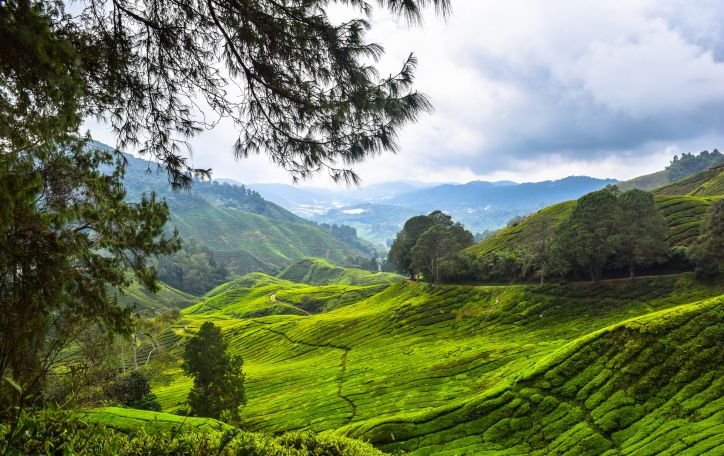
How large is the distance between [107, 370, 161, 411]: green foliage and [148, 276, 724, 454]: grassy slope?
408 inches

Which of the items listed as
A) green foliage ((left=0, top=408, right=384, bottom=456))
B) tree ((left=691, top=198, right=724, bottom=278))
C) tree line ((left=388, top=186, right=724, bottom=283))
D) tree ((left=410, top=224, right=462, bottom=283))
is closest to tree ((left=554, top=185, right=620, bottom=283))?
tree line ((left=388, top=186, right=724, bottom=283))

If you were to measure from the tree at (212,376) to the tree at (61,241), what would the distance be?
31.1 metres

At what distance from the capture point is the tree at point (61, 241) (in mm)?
7270

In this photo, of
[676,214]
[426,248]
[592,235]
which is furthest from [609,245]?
[426,248]

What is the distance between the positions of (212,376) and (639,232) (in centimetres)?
6196

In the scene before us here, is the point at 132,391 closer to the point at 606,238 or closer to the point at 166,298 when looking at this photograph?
the point at 606,238

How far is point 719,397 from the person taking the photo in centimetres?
2352

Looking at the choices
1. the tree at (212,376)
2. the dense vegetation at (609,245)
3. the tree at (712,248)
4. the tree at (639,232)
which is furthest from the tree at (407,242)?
the tree at (212,376)

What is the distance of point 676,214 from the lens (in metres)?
75.8

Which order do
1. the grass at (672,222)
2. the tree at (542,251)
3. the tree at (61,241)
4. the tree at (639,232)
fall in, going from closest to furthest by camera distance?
the tree at (61,241)
the tree at (639,232)
the grass at (672,222)
the tree at (542,251)

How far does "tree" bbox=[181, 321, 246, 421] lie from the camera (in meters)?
37.9

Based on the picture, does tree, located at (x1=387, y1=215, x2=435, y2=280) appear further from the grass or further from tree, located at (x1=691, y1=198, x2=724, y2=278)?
tree, located at (x1=691, y1=198, x2=724, y2=278)

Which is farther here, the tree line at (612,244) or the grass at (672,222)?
the grass at (672,222)

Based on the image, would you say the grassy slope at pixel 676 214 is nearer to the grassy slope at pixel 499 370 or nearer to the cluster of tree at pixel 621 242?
the cluster of tree at pixel 621 242
